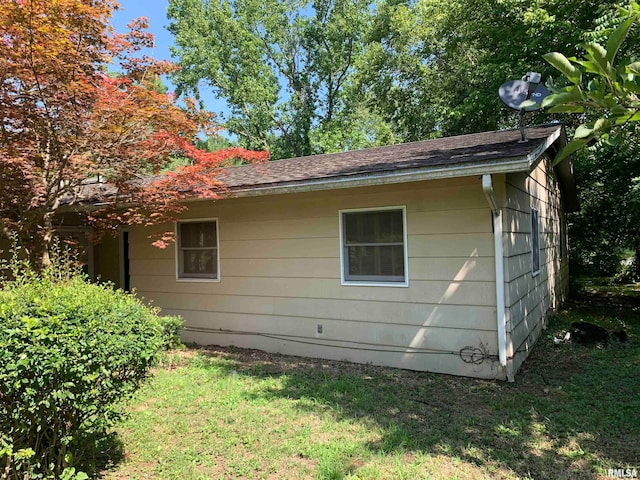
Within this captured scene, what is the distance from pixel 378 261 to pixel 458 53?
1460 cm

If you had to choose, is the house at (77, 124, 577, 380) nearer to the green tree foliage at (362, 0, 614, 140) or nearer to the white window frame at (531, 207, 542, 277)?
the white window frame at (531, 207, 542, 277)

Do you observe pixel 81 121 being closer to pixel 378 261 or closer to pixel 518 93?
pixel 378 261

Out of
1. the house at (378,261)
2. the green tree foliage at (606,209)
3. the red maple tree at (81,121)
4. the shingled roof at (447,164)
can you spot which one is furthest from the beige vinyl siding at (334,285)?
the green tree foliage at (606,209)

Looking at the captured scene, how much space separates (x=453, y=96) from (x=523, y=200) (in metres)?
11.7

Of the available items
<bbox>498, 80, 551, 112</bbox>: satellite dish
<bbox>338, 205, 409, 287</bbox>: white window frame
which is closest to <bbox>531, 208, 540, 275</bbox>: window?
<bbox>498, 80, 551, 112</bbox>: satellite dish

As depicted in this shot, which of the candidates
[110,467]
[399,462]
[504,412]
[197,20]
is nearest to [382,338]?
[504,412]

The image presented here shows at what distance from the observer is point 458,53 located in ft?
58.2

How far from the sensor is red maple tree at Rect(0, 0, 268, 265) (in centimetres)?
507

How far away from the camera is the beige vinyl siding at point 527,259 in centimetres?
562

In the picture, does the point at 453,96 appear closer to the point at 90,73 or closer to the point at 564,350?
the point at 564,350

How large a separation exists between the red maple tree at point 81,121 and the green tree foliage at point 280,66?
18379 millimetres

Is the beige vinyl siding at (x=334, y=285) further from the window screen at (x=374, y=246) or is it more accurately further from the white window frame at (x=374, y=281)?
the window screen at (x=374, y=246)

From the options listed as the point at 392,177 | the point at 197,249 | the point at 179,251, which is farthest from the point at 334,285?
the point at 179,251

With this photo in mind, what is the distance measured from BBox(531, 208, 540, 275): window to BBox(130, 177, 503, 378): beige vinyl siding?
236 cm
